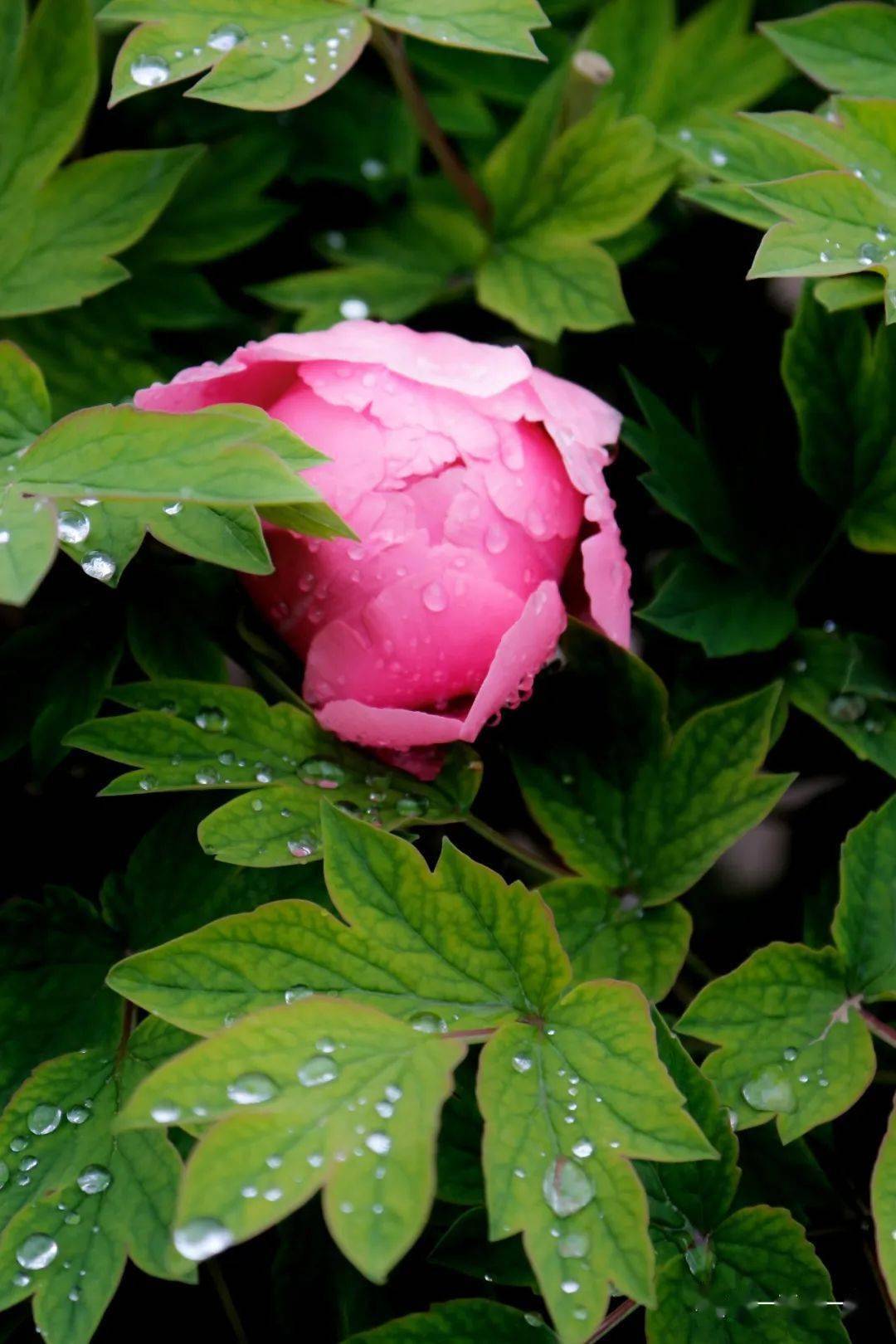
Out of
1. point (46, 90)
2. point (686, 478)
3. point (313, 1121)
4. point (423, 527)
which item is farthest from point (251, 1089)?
point (46, 90)

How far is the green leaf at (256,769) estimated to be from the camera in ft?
1.54

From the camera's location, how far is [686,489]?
589 mm

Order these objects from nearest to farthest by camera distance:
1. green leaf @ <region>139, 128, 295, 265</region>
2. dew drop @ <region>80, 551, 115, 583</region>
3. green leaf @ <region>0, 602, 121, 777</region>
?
1. dew drop @ <region>80, 551, 115, 583</region>
2. green leaf @ <region>0, 602, 121, 777</region>
3. green leaf @ <region>139, 128, 295, 265</region>

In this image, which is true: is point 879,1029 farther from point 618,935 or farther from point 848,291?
point 848,291

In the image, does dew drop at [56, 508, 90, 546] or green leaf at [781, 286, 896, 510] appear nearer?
dew drop at [56, 508, 90, 546]

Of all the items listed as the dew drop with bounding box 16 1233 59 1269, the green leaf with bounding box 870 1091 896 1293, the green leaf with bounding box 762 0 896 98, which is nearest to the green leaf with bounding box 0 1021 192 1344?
the dew drop with bounding box 16 1233 59 1269

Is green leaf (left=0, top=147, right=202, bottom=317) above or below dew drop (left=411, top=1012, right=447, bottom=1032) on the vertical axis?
above

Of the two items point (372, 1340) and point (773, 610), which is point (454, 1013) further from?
point (773, 610)

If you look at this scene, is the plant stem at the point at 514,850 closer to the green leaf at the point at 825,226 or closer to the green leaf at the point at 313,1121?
the green leaf at the point at 313,1121

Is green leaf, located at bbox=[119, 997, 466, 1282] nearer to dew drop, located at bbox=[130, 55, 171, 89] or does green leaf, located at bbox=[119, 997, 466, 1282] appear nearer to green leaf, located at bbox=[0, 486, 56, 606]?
green leaf, located at bbox=[0, 486, 56, 606]

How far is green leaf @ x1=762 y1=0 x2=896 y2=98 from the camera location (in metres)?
0.59

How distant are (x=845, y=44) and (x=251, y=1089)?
0.55m

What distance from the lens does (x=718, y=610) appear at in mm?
577

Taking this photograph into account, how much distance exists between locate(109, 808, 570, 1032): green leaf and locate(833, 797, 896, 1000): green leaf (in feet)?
0.40
